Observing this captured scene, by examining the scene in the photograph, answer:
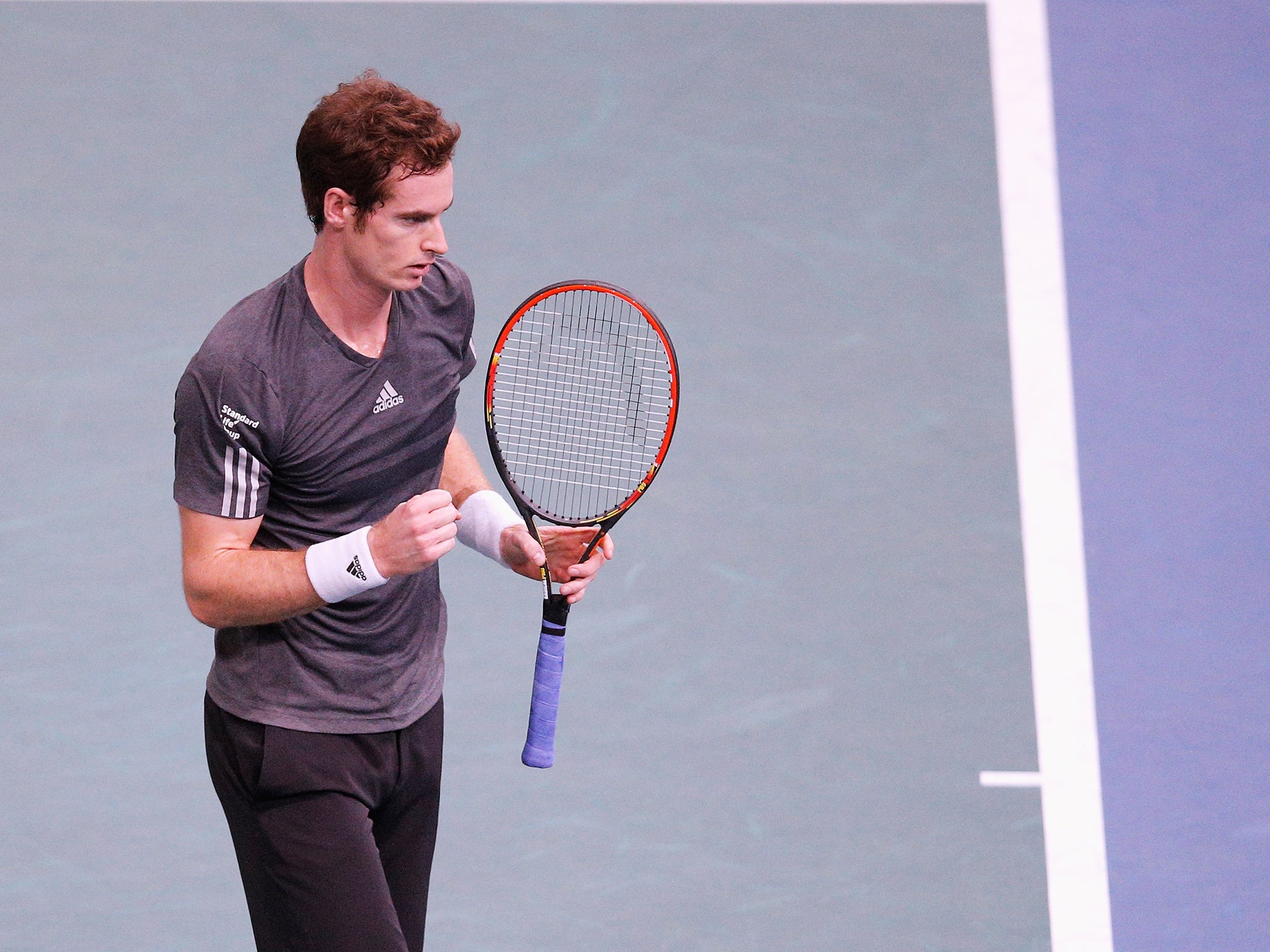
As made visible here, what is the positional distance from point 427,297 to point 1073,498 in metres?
2.60

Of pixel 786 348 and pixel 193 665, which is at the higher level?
pixel 786 348

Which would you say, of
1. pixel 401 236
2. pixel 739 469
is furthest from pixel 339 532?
pixel 739 469

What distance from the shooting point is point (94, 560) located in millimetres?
4707

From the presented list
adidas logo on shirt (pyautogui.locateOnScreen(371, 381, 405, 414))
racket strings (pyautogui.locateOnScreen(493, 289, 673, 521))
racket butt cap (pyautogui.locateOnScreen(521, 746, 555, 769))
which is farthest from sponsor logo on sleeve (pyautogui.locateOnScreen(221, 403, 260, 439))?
racket strings (pyautogui.locateOnScreen(493, 289, 673, 521))

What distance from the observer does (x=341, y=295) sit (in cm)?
270

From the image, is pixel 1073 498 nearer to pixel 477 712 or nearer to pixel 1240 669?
pixel 1240 669

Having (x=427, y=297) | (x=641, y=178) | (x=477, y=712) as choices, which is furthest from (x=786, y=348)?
(x=427, y=297)

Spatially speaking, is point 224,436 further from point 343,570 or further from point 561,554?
point 561,554

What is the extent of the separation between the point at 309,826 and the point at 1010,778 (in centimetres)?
215

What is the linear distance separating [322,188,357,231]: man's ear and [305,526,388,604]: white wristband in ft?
1.72

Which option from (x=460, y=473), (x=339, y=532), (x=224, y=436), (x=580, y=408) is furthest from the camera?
(x=580, y=408)

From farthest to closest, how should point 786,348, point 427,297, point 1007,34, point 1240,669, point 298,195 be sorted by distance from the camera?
point 1007,34, point 298,195, point 786,348, point 1240,669, point 427,297

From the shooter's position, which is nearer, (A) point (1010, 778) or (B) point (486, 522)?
(B) point (486, 522)

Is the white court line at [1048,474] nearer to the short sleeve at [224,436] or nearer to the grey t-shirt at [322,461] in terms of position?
the grey t-shirt at [322,461]
